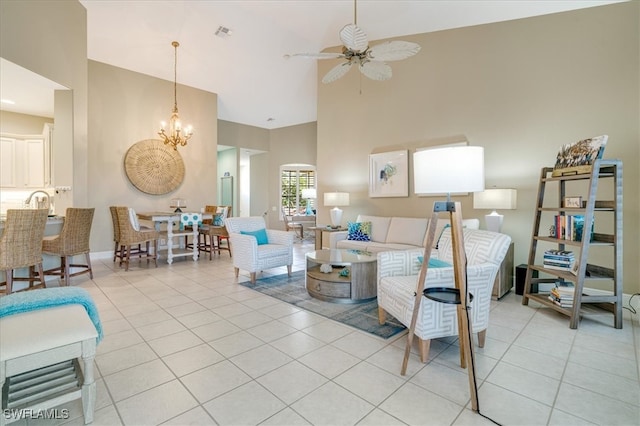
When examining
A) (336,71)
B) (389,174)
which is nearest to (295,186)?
(389,174)

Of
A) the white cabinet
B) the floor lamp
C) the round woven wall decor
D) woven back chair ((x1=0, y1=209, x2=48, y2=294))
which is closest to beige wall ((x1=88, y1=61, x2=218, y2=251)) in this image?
the round woven wall decor

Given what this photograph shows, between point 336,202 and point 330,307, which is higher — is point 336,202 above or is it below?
above

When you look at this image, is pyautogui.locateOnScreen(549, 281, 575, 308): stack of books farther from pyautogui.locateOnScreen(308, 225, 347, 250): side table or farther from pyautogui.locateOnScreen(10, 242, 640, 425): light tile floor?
pyautogui.locateOnScreen(308, 225, 347, 250): side table

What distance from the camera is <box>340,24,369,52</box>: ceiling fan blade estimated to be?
2850 mm

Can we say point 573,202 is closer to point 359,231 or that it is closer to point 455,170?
point 455,170

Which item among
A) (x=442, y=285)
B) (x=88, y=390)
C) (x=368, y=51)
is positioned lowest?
(x=88, y=390)

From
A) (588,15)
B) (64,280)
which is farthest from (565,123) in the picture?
(64,280)

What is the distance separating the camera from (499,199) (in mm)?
3740

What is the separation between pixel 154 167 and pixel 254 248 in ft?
12.0

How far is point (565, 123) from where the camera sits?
367cm

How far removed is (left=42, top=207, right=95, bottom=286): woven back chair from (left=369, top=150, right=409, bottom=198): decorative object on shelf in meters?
4.30

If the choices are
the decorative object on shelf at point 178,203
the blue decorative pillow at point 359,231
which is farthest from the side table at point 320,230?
the decorative object on shelf at point 178,203

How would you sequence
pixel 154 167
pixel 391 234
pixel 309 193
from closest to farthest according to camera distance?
pixel 391 234 → pixel 154 167 → pixel 309 193

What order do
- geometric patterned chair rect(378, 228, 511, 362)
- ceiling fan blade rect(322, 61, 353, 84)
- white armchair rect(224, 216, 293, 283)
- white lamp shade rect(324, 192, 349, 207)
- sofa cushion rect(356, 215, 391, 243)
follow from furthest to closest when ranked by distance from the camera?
1. white lamp shade rect(324, 192, 349, 207)
2. sofa cushion rect(356, 215, 391, 243)
3. white armchair rect(224, 216, 293, 283)
4. ceiling fan blade rect(322, 61, 353, 84)
5. geometric patterned chair rect(378, 228, 511, 362)
